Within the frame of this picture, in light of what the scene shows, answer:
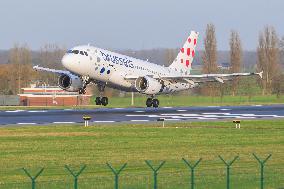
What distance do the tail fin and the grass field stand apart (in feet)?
97.0

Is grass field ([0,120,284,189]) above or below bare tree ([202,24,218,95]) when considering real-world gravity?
below

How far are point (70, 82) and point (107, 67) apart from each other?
480 cm

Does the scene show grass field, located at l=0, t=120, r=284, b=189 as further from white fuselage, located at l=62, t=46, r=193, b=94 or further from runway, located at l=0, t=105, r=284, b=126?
white fuselage, located at l=62, t=46, r=193, b=94

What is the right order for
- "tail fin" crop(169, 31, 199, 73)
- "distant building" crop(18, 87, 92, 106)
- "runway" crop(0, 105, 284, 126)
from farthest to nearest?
"distant building" crop(18, 87, 92, 106)
"tail fin" crop(169, 31, 199, 73)
"runway" crop(0, 105, 284, 126)

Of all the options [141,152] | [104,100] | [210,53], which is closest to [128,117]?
[104,100]

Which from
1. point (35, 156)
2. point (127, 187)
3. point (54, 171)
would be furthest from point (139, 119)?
point (127, 187)

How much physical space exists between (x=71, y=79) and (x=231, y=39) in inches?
3320

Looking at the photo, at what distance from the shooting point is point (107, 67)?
265 ft

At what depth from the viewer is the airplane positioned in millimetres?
79562

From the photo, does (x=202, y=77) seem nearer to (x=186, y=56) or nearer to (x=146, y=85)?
(x=146, y=85)

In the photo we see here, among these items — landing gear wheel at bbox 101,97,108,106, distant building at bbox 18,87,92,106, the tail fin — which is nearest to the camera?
landing gear wheel at bbox 101,97,108,106

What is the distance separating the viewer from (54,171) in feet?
119

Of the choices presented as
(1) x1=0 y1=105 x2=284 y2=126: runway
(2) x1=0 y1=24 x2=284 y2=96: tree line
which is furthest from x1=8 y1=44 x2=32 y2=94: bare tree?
(1) x1=0 y1=105 x2=284 y2=126: runway

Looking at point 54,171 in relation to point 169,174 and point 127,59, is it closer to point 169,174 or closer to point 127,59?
point 169,174
